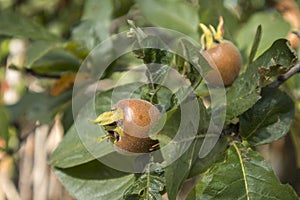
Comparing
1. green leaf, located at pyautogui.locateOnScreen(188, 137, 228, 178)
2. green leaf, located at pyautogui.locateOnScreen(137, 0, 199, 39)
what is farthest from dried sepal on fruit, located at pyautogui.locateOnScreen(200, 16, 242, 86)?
green leaf, located at pyautogui.locateOnScreen(137, 0, 199, 39)

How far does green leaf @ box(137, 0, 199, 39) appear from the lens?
1.57 meters

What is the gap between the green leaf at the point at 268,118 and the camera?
1.05m

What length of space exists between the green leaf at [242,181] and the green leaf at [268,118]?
8 centimetres

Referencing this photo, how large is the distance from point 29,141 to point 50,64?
0.90 metres

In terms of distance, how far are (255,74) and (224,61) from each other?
0.10 m

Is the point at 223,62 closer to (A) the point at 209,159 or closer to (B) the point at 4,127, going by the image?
(A) the point at 209,159

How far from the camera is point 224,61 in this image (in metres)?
1.08

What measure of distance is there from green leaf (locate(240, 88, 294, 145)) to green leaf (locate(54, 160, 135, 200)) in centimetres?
26

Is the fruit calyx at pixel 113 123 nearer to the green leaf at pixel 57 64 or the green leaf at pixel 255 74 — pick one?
the green leaf at pixel 255 74

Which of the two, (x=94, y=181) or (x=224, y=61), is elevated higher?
(x=224, y=61)

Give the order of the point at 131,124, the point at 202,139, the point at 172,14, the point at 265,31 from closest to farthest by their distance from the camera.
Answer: the point at 131,124
the point at 202,139
the point at 265,31
the point at 172,14

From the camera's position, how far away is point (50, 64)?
1.52 metres

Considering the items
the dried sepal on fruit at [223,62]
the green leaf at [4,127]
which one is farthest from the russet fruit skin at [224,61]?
the green leaf at [4,127]

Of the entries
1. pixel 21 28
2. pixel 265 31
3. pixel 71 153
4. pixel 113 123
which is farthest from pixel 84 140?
pixel 265 31
